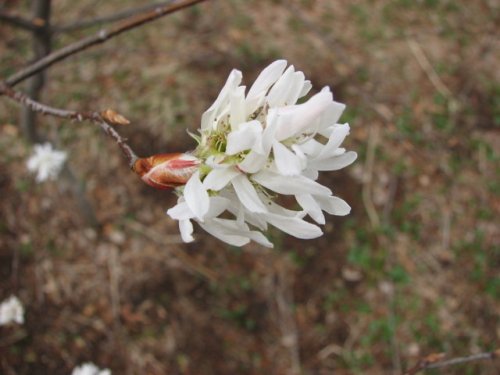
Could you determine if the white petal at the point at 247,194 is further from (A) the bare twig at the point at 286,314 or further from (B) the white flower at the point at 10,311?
(A) the bare twig at the point at 286,314

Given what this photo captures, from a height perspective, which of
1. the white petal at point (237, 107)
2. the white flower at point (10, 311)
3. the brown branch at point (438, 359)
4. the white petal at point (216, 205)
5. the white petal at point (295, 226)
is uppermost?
the white petal at point (237, 107)

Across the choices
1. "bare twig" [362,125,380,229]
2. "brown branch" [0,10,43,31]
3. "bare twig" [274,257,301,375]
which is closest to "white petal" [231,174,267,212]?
"brown branch" [0,10,43,31]

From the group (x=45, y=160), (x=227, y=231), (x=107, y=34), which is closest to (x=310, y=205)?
(x=227, y=231)

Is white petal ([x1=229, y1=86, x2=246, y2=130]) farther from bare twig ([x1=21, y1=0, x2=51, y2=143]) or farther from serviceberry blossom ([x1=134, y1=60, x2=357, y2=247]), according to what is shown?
bare twig ([x1=21, y1=0, x2=51, y2=143])

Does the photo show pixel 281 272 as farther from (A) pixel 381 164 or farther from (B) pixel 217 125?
(B) pixel 217 125

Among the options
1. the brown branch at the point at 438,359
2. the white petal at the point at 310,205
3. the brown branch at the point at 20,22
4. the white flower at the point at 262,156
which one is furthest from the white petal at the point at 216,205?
the brown branch at the point at 20,22

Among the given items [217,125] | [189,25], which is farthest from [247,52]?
[217,125]
